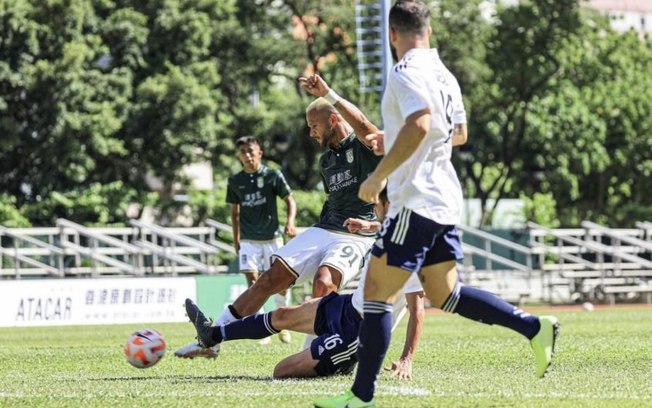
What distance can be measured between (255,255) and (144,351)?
762cm

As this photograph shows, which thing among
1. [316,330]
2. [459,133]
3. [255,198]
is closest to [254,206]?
[255,198]

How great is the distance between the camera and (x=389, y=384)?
870 cm

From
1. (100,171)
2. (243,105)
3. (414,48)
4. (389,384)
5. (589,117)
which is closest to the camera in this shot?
(414,48)

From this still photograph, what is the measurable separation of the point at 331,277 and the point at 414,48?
3.45 meters

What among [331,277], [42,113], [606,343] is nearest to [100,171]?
[42,113]

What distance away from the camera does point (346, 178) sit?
1030cm

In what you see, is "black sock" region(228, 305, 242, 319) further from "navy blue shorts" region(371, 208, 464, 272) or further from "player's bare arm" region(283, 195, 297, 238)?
"player's bare arm" region(283, 195, 297, 238)

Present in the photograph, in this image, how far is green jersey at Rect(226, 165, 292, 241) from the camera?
16281mm

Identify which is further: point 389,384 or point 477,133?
point 477,133

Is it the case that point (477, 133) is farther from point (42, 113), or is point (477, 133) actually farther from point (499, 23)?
point (42, 113)

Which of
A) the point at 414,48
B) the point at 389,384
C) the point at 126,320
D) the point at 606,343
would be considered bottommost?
the point at 126,320

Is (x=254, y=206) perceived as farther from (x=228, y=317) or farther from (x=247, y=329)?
(x=247, y=329)

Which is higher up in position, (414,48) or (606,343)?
(414,48)

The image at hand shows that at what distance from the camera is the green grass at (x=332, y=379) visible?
7.66 metres
